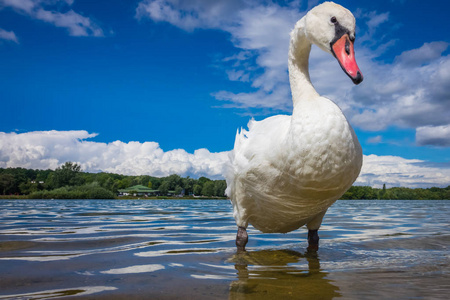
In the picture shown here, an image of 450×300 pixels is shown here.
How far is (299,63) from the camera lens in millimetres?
5348

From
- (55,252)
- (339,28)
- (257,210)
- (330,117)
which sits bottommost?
(55,252)

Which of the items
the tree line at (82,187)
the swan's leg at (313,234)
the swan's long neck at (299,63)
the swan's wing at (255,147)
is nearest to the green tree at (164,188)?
the tree line at (82,187)

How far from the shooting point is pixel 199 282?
12.2 feet

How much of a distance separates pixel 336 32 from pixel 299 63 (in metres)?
1.00

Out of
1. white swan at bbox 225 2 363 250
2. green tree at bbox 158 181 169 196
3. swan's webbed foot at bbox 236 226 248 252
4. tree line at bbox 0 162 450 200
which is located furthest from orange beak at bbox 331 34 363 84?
green tree at bbox 158 181 169 196

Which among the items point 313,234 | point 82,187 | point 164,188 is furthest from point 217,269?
point 164,188

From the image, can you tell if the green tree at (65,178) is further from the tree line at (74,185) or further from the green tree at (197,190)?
the green tree at (197,190)

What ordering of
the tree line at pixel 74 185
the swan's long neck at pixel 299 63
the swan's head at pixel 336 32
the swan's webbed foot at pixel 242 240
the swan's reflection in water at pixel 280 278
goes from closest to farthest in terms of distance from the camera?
the swan's reflection in water at pixel 280 278 < the swan's head at pixel 336 32 < the swan's long neck at pixel 299 63 < the swan's webbed foot at pixel 242 240 < the tree line at pixel 74 185

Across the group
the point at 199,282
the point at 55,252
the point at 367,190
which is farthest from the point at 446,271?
the point at 367,190

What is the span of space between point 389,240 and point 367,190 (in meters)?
92.0

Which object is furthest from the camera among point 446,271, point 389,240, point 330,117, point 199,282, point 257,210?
point 389,240

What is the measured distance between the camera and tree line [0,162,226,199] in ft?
221

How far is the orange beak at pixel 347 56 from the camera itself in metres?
3.99

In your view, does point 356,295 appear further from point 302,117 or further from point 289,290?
point 302,117
